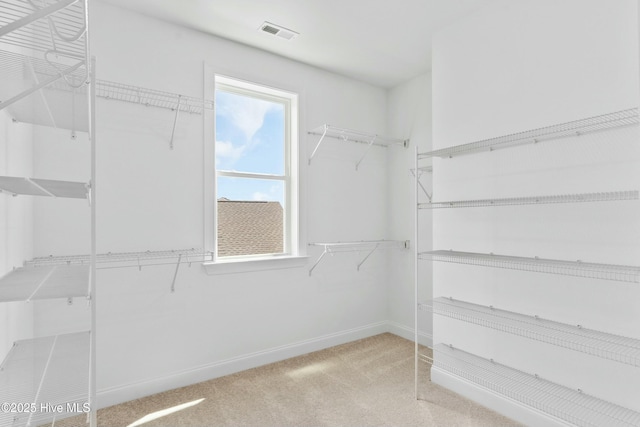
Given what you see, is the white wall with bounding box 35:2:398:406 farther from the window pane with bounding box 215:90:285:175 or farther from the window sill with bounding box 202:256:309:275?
the window pane with bounding box 215:90:285:175

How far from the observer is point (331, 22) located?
2.34 m

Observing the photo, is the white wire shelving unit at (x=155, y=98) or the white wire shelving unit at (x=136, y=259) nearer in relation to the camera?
the white wire shelving unit at (x=136, y=259)

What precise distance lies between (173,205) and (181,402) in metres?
1.28

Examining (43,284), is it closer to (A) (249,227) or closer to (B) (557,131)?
(A) (249,227)

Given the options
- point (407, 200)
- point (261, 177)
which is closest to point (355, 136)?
point (407, 200)

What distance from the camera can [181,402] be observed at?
2191 millimetres

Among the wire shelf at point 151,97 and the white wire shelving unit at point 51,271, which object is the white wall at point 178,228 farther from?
the white wire shelving unit at point 51,271

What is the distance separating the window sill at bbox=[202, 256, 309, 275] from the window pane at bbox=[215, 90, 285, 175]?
0.73m

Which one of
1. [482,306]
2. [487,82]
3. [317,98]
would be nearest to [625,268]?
[482,306]

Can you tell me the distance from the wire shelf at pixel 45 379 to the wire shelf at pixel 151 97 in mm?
1472

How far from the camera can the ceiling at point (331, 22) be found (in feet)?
7.07

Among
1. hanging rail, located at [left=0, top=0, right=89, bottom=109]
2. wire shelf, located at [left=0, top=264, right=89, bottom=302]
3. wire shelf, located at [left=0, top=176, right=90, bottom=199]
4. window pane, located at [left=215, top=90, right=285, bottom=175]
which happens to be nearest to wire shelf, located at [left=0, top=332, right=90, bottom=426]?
wire shelf, located at [left=0, top=264, right=89, bottom=302]

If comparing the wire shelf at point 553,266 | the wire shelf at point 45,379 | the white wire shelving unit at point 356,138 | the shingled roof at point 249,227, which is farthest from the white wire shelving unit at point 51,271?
the wire shelf at point 553,266

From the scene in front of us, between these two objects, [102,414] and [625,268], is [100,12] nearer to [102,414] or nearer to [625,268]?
[102,414]
